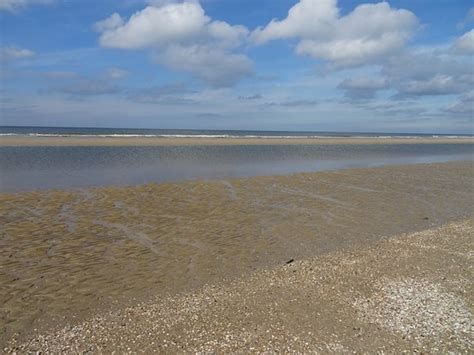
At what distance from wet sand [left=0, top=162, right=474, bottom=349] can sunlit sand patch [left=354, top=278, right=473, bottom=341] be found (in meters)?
2.91

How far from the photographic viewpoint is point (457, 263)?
982 cm

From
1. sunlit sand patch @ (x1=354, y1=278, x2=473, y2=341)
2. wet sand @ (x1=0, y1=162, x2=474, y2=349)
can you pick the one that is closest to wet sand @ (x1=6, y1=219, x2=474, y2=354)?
sunlit sand patch @ (x1=354, y1=278, x2=473, y2=341)

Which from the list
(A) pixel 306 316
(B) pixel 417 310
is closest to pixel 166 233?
(A) pixel 306 316

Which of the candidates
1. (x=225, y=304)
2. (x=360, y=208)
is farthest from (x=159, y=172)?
(x=225, y=304)

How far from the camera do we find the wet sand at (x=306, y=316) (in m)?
6.08

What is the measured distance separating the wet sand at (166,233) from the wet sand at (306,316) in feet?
2.41

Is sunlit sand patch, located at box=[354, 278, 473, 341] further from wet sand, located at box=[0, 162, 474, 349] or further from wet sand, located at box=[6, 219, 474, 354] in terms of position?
wet sand, located at box=[0, 162, 474, 349]

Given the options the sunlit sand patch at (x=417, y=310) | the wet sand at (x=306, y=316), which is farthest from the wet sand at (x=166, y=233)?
the sunlit sand patch at (x=417, y=310)

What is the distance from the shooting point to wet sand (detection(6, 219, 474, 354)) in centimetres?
608

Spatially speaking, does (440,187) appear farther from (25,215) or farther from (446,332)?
(25,215)

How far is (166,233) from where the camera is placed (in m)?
12.6

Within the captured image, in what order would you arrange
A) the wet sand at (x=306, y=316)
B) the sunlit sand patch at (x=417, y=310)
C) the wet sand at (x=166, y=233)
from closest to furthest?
the wet sand at (x=306, y=316) → the sunlit sand patch at (x=417, y=310) → the wet sand at (x=166, y=233)

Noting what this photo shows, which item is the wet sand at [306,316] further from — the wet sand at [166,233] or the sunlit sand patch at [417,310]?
the wet sand at [166,233]

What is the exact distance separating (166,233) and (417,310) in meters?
8.29
